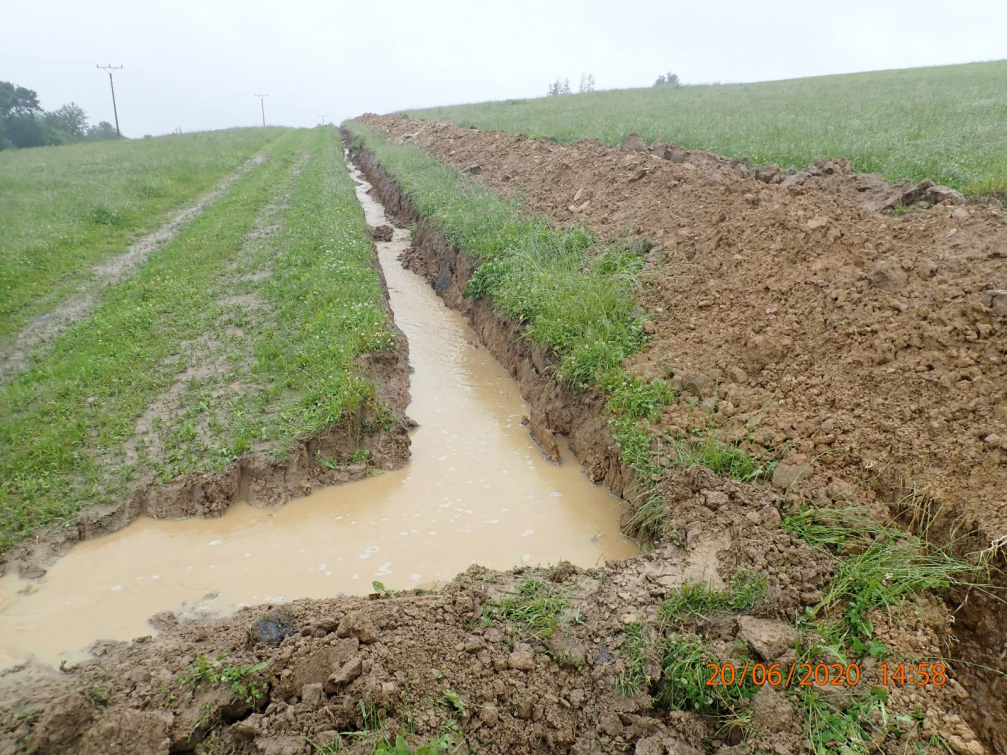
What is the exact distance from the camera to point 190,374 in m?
6.38

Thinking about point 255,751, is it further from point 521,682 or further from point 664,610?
point 664,610

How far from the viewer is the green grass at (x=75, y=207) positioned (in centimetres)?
943

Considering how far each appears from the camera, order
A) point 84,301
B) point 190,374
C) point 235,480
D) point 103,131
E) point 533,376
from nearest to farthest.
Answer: point 235,480 → point 190,374 → point 533,376 → point 84,301 → point 103,131

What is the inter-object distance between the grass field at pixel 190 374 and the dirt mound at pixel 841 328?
3549mm

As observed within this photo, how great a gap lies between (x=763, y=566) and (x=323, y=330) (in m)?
5.37

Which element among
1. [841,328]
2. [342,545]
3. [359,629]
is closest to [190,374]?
[342,545]

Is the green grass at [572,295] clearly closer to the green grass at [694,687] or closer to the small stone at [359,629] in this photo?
the green grass at [694,687]

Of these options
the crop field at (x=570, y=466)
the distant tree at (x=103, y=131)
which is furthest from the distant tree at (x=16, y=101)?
the crop field at (x=570, y=466)

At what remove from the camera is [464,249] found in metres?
10.1

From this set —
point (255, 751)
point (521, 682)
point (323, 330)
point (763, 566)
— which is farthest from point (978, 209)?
point (255, 751)

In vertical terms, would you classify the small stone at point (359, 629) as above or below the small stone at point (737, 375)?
below
